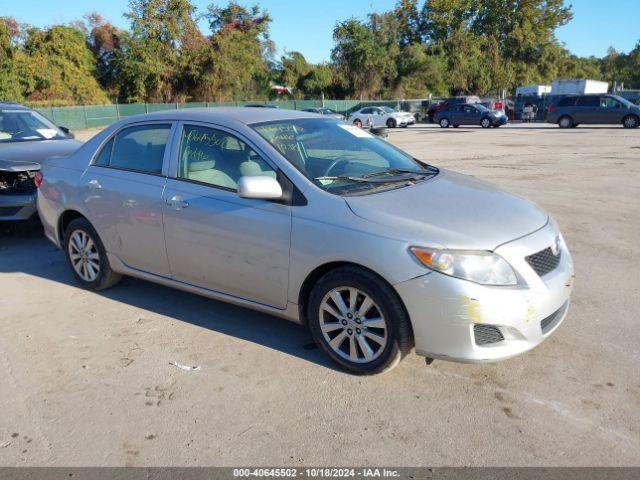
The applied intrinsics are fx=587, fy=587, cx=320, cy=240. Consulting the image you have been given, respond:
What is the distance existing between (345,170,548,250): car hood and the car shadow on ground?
1087 millimetres

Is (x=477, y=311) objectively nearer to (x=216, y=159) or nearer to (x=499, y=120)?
(x=216, y=159)

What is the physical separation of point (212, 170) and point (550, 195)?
281 inches

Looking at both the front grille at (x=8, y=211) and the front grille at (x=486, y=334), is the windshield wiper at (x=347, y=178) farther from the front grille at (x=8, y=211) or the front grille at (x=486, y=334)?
the front grille at (x=8, y=211)

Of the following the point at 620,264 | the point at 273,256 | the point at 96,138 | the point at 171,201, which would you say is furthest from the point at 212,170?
the point at 620,264

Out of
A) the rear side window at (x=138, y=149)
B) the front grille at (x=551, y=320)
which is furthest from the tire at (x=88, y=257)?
the front grille at (x=551, y=320)

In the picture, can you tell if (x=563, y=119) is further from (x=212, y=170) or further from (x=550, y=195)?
(x=212, y=170)

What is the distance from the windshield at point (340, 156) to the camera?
407 centimetres

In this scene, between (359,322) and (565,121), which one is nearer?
(359,322)

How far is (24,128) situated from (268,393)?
656 centimetres

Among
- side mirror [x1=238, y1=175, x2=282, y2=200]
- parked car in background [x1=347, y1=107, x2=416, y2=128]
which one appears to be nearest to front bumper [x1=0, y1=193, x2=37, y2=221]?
side mirror [x1=238, y1=175, x2=282, y2=200]

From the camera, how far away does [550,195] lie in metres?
9.80

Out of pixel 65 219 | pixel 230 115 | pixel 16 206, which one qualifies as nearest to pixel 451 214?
pixel 230 115

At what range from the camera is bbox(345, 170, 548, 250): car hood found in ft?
11.1

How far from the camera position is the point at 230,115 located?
4.52 m
